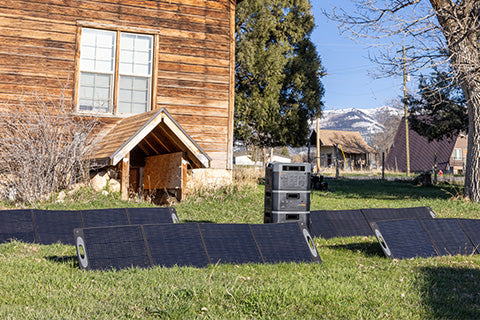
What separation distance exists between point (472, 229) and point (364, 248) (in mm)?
1687

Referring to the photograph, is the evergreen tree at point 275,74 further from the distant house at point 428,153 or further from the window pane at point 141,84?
the distant house at point 428,153

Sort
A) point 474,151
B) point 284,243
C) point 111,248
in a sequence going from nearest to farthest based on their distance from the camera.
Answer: point 111,248, point 284,243, point 474,151

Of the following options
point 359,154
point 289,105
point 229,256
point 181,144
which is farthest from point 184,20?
point 359,154

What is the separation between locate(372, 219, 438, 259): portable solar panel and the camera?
6.01 meters

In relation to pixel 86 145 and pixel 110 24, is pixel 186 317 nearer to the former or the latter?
pixel 86 145

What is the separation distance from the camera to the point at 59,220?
6.97 metres

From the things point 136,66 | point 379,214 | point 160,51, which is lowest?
point 379,214

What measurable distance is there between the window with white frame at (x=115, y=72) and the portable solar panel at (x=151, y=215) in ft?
18.3

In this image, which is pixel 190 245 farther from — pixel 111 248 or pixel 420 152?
pixel 420 152

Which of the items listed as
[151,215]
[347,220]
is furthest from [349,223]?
[151,215]

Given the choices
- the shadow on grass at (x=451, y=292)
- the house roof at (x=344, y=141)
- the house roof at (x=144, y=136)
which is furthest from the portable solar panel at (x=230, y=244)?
the house roof at (x=344, y=141)

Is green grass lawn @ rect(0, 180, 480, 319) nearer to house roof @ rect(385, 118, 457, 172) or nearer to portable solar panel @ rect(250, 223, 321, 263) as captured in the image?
portable solar panel @ rect(250, 223, 321, 263)

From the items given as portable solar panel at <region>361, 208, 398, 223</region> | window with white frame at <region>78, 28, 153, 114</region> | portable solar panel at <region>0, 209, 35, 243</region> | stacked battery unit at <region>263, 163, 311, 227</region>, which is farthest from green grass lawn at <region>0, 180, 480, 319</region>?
window with white frame at <region>78, 28, 153, 114</region>

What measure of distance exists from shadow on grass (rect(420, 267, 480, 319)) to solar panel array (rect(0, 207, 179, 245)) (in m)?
3.91
